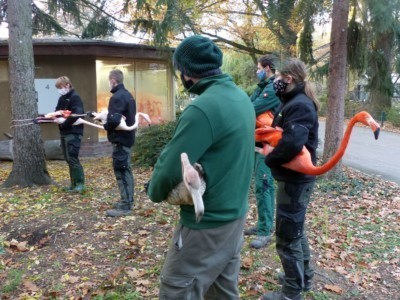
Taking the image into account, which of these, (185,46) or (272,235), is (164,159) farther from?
(272,235)

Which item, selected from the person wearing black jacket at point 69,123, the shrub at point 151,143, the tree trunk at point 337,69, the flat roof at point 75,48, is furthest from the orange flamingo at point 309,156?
the flat roof at point 75,48

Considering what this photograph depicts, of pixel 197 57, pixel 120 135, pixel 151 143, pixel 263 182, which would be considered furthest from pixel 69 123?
pixel 197 57

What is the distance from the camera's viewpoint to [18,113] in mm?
7441

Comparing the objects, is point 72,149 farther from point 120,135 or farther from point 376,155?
point 376,155

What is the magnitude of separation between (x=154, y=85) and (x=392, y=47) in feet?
23.4

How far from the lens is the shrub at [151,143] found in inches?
374

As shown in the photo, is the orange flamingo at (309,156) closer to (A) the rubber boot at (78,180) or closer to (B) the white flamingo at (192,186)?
(B) the white flamingo at (192,186)

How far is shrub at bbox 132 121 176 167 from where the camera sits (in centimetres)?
949

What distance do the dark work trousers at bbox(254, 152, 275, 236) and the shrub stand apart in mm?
4916

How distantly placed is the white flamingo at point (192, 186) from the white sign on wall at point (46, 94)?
10626 mm

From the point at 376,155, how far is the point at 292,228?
10.4 meters

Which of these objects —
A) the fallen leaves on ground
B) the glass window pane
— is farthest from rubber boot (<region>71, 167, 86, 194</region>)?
the glass window pane

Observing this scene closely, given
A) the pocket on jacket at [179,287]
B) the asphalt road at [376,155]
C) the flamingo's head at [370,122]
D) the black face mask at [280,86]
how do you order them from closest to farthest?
the pocket on jacket at [179,287] < the flamingo's head at [370,122] < the black face mask at [280,86] < the asphalt road at [376,155]

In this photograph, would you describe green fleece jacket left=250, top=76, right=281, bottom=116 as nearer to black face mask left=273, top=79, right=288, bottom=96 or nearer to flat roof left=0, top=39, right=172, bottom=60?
black face mask left=273, top=79, right=288, bottom=96
